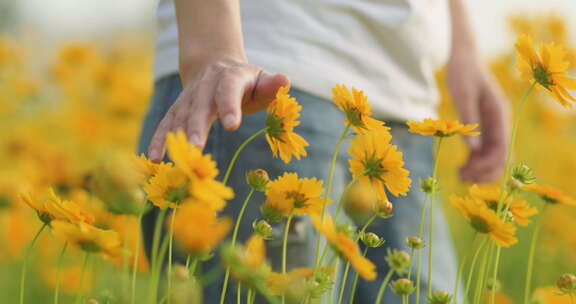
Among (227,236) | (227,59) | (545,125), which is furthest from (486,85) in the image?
(545,125)

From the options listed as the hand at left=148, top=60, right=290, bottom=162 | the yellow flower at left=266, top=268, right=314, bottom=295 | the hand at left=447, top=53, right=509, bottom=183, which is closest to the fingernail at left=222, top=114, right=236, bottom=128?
the hand at left=148, top=60, right=290, bottom=162

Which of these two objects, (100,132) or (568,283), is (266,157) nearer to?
(568,283)

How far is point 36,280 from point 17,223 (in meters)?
0.19

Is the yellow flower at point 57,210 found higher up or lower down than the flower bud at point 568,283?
lower down

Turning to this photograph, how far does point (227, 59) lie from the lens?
1.78 ft

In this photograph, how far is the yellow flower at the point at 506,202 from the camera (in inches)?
22.3

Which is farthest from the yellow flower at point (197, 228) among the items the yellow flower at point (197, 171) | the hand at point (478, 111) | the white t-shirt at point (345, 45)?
the hand at point (478, 111)

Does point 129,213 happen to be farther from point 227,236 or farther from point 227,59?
point 227,236

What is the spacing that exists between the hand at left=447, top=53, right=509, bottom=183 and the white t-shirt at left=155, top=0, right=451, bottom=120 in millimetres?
213

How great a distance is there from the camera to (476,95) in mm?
1110

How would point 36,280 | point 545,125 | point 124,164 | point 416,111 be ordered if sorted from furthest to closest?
point 545,125 → point 36,280 → point 416,111 → point 124,164

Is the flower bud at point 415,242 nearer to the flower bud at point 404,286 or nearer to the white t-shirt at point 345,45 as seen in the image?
the flower bud at point 404,286

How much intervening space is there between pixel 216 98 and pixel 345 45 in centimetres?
34

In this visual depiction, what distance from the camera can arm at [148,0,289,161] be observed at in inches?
19.0
